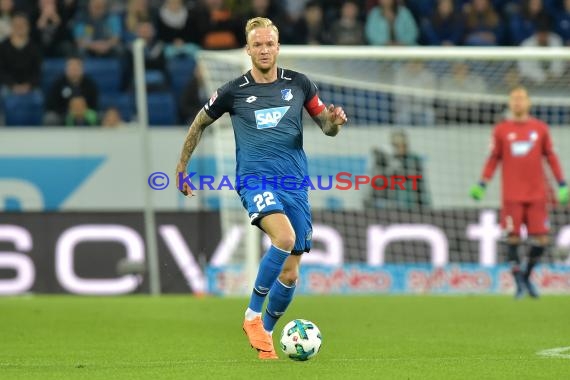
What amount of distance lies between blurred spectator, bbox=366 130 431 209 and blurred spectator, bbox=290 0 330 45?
311 cm

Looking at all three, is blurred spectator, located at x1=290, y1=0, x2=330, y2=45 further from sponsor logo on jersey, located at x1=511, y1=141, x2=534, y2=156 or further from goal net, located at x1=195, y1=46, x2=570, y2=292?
sponsor logo on jersey, located at x1=511, y1=141, x2=534, y2=156

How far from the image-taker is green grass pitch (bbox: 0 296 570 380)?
25.4 feet

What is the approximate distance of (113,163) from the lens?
16.5 m

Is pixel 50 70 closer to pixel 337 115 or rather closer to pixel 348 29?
pixel 348 29

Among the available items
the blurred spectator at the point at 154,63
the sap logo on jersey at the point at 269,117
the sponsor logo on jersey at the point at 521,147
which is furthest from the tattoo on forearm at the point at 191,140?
the blurred spectator at the point at 154,63

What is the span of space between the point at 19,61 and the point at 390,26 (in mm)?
5134

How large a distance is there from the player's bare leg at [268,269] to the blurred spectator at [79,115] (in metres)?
8.91

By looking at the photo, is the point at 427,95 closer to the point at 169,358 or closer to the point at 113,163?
the point at 113,163

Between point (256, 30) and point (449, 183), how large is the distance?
835 centimetres

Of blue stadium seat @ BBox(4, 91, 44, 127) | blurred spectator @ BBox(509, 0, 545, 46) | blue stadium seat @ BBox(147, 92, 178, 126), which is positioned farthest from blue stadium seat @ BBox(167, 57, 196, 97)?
blurred spectator @ BBox(509, 0, 545, 46)

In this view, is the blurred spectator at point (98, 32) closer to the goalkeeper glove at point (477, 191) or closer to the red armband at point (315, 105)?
the goalkeeper glove at point (477, 191)

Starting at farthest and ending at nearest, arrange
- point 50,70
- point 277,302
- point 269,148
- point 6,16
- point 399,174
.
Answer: point 6,16
point 50,70
point 399,174
point 277,302
point 269,148

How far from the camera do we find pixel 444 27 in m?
19.0

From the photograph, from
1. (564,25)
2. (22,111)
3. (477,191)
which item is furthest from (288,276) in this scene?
(564,25)
